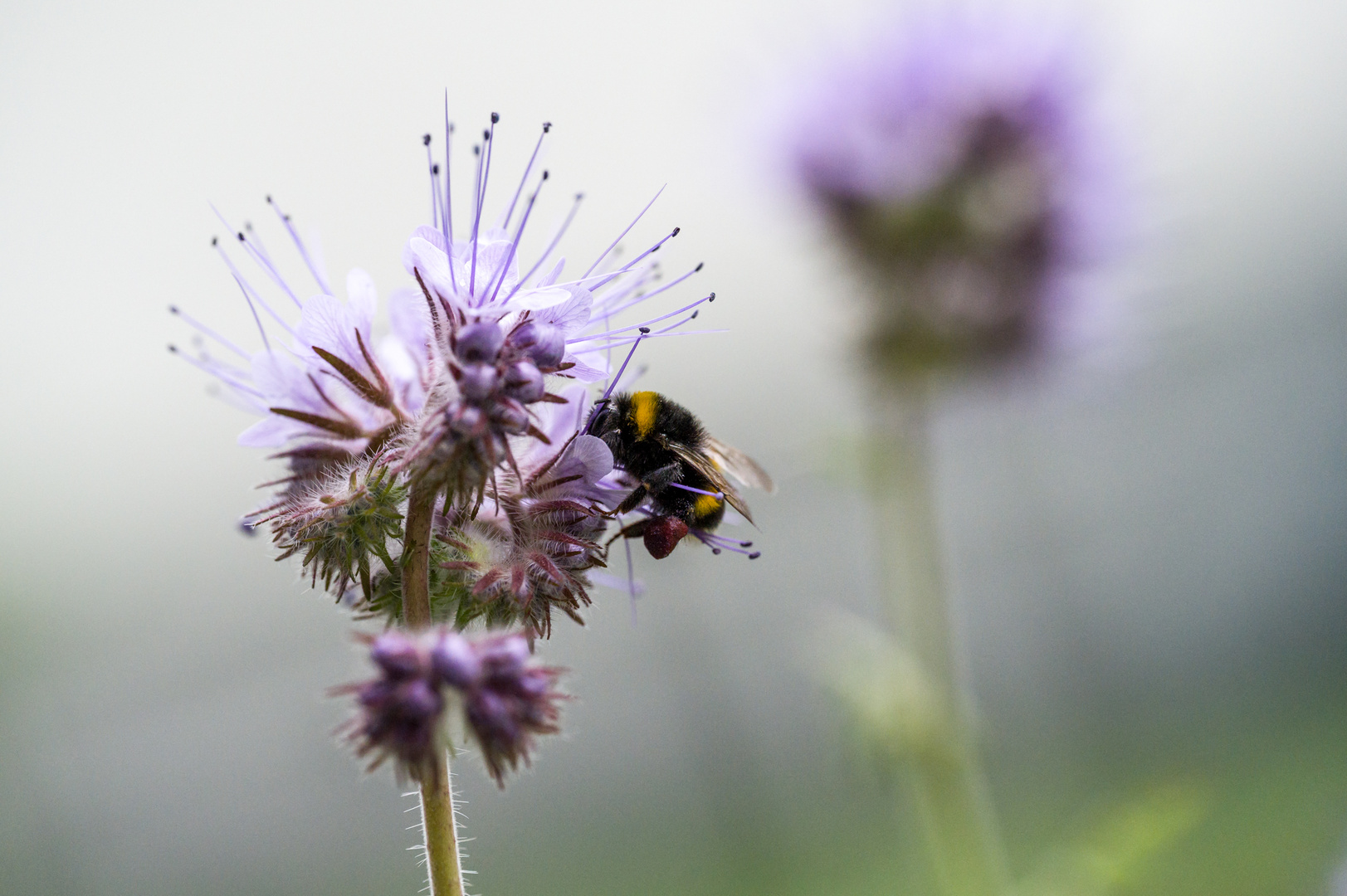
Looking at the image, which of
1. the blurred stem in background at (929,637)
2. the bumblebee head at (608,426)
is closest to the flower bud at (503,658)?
the bumblebee head at (608,426)

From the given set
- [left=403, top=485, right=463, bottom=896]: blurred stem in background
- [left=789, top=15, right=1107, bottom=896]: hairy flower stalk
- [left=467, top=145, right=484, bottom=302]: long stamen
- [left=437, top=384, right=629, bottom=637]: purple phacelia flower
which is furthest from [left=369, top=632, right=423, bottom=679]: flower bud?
[left=789, top=15, right=1107, bottom=896]: hairy flower stalk

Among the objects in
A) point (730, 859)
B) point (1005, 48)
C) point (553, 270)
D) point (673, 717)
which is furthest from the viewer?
point (673, 717)

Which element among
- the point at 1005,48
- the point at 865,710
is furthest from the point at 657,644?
the point at 1005,48

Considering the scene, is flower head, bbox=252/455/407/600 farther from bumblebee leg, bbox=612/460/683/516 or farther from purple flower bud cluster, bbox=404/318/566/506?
bumblebee leg, bbox=612/460/683/516

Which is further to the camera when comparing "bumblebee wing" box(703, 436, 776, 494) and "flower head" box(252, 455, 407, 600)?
"bumblebee wing" box(703, 436, 776, 494)

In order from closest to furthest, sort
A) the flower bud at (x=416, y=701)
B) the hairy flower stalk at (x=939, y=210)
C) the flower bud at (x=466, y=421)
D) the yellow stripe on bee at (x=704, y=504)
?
the flower bud at (x=416, y=701) < the flower bud at (x=466, y=421) < the yellow stripe on bee at (x=704, y=504) < the hairy flower stalk at (x=939, y=210)

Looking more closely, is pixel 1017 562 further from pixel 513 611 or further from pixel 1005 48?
pixel 513 611

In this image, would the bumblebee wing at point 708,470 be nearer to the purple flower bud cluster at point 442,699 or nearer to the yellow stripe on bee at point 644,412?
the yellow stripe on bee at point 644,412
